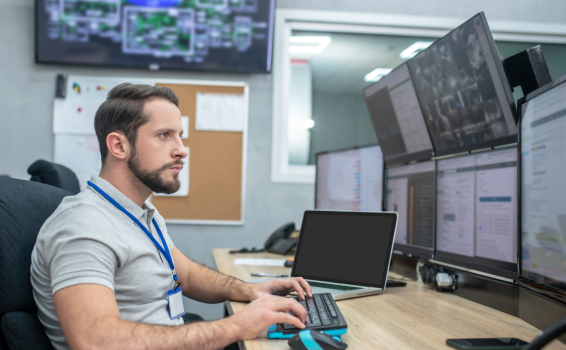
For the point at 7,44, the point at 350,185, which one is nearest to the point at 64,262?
the point at 350,185

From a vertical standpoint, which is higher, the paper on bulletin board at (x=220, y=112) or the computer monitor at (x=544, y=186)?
the paper on bulletin board at (x=220, y=112)

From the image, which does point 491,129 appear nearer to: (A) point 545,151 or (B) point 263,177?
(A) point 545,151

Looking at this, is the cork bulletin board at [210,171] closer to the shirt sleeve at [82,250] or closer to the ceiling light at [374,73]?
the ceiling light at [374,73]

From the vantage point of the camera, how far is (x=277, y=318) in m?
0.77

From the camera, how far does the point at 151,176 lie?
987mm

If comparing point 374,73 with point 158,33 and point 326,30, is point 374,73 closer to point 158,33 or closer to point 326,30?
point 326,30

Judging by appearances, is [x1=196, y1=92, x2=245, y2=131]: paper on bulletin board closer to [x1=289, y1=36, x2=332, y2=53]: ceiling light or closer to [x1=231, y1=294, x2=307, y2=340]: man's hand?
[x1=289, y1=36, x2=332, y2=53]: ceiling light

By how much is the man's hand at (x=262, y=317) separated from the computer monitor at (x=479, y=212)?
0.57m

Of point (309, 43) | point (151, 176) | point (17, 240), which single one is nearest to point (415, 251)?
point (151, 176)

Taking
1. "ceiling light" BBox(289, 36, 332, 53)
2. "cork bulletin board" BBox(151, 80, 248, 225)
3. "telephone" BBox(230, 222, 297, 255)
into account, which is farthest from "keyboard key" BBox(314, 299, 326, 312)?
"ceiling light" BBox(289, 36, 332, 53)

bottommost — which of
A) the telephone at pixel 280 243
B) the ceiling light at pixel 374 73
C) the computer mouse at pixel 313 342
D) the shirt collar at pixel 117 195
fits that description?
the telephone at pixel 280 243

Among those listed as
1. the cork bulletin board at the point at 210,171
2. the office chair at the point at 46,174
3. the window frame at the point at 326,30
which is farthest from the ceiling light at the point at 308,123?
the office chair at the point at 46,174

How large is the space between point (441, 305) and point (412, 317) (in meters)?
0.17

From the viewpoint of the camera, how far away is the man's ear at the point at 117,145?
3.18 ft
